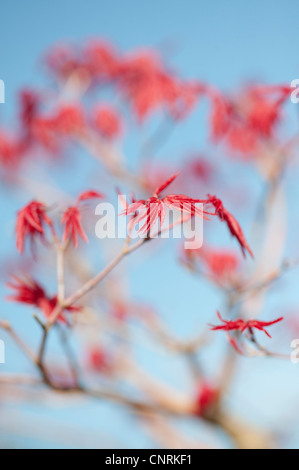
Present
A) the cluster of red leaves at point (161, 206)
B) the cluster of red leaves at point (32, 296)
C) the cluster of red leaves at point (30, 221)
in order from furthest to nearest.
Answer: the cluster of red leaves at point (32, 296) < the cluster of red leaves at point (30, 221) < the cluster of red leaves at point (161, 206)

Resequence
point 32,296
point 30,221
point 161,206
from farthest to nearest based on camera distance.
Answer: point 32,296 < point 30,221 < point 161,206

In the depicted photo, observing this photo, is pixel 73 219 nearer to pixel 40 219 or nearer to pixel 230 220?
pixel 40 219

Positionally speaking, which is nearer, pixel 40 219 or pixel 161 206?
pixel 161 206

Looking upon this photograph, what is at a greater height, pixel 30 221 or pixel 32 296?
pixel 30 221

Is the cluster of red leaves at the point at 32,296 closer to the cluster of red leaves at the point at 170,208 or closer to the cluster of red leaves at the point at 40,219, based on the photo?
the cluster of red leaves at the point at 40,219

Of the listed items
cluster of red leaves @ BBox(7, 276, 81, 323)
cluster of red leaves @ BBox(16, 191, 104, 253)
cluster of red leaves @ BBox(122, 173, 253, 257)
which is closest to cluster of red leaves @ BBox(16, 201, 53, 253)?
cluster of red leaves @ BBox(16, 191, 104, 253)

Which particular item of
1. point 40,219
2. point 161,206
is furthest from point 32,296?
point 161,206

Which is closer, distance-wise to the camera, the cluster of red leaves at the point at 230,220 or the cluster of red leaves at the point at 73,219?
the cluster of red leaves at the point at 230,220

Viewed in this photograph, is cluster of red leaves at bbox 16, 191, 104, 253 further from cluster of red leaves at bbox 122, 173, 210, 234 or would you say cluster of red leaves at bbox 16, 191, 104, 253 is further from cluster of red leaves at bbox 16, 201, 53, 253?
cluster of red leaves at bbox 122, 173, 210, 234

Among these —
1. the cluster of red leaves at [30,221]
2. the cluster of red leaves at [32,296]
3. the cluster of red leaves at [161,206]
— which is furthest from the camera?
the cluster of red leaves at [32,296]

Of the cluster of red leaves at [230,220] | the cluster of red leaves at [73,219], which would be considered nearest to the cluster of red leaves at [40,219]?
the cluster of red leaves at [73,219]
